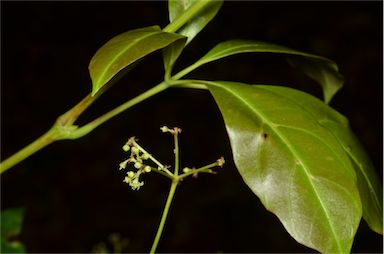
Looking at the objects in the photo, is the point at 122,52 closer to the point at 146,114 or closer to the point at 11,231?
the point at 11,231

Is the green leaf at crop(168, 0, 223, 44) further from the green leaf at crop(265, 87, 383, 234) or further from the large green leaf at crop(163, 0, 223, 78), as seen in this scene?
the green leaf at crop(265, 87, 383, 234)

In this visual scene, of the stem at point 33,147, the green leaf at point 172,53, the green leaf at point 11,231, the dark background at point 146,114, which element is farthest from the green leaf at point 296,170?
the dark background at point 146,114

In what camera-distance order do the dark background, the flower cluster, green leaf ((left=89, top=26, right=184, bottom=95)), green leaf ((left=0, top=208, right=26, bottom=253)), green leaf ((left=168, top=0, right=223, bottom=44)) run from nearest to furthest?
green leaf ((left=89, top=26, right=184, bottom=95)) → the flower cluster → green leaf ((left=168, top=0, right=223, bottom=44)) → green leaf ((left=0, top=208, right=26, bottom=253)) → the dark background

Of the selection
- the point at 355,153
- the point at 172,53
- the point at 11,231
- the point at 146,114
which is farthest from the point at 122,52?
the point at 146,114

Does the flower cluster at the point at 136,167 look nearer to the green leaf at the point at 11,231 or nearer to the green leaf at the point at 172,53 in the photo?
the green leaf at the point at 172,53

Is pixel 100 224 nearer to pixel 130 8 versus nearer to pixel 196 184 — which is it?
pixel 196 184

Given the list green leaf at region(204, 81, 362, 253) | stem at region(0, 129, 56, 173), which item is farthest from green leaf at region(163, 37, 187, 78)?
stem at region(0, 129, 56, 173)
